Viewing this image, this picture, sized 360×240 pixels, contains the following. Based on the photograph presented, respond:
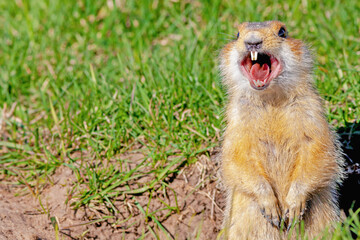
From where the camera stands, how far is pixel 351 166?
4.76 meters

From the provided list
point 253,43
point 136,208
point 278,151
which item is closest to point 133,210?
point 136,208

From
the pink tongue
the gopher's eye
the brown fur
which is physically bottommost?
the brown fur

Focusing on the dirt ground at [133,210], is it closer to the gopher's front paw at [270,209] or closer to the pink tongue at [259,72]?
the gopher's front paw at [270,209]

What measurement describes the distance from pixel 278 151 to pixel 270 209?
43 centimetres

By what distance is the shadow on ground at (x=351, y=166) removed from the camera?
186 inches

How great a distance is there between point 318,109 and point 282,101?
268 mm

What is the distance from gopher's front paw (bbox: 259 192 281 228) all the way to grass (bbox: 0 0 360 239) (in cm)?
100

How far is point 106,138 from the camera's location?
495 cm

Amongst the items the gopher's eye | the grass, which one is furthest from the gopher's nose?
the grass

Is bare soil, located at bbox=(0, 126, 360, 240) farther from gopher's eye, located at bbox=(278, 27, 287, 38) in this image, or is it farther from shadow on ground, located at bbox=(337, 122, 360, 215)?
gopher's eye, located at bbox=(278, 27, 287, 38)

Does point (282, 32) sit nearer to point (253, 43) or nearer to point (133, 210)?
point (253, 43)

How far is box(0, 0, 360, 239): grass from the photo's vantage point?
4.85 metres

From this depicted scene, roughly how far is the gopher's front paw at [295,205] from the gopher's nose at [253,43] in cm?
104

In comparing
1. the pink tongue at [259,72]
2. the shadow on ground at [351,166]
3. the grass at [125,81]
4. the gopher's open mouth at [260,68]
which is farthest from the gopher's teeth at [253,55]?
the shadow on ground at [351,166]
